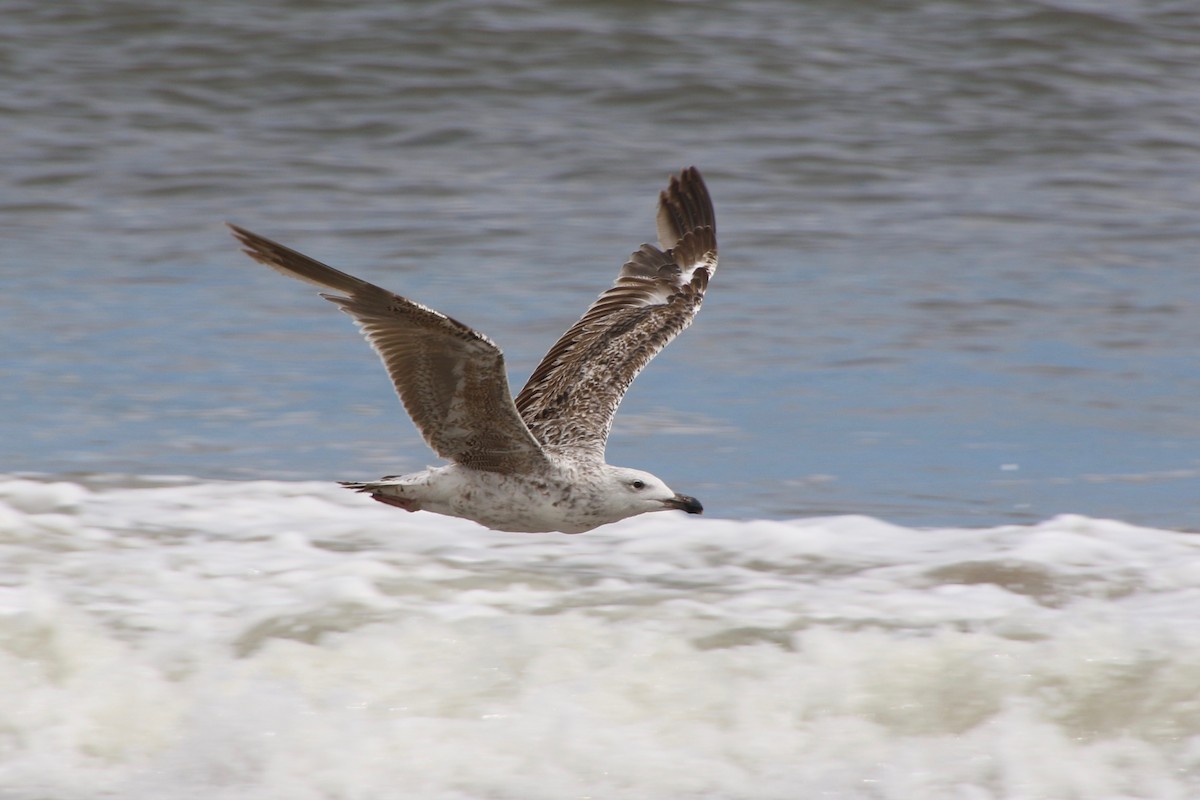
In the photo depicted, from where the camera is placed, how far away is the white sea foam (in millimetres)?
5516

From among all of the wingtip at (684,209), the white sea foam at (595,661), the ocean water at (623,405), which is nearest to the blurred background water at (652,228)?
the ocean water at (623,405)

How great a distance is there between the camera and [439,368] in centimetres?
548

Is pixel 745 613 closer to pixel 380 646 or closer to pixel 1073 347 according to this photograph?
pixel 380 646

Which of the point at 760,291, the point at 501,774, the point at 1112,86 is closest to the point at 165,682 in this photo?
the point at 501,774

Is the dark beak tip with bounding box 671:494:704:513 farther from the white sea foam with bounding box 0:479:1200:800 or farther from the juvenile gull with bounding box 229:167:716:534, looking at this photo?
the white sea foam with bounding box 0:479:1200:800

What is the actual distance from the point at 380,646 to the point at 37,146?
979 cm

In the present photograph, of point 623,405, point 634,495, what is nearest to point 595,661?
point 634,495

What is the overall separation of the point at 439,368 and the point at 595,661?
4.48 feet

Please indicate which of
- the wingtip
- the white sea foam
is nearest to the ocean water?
the white sea foam

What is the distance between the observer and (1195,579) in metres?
6.75

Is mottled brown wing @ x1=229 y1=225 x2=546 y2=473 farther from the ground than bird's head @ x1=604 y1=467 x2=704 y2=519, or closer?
farther from the ground

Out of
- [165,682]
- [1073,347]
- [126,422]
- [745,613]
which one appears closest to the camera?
→ [165,682]

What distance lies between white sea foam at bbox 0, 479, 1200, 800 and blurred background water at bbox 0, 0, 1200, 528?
812mm

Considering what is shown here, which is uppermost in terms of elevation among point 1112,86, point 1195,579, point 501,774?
point 1112,86
